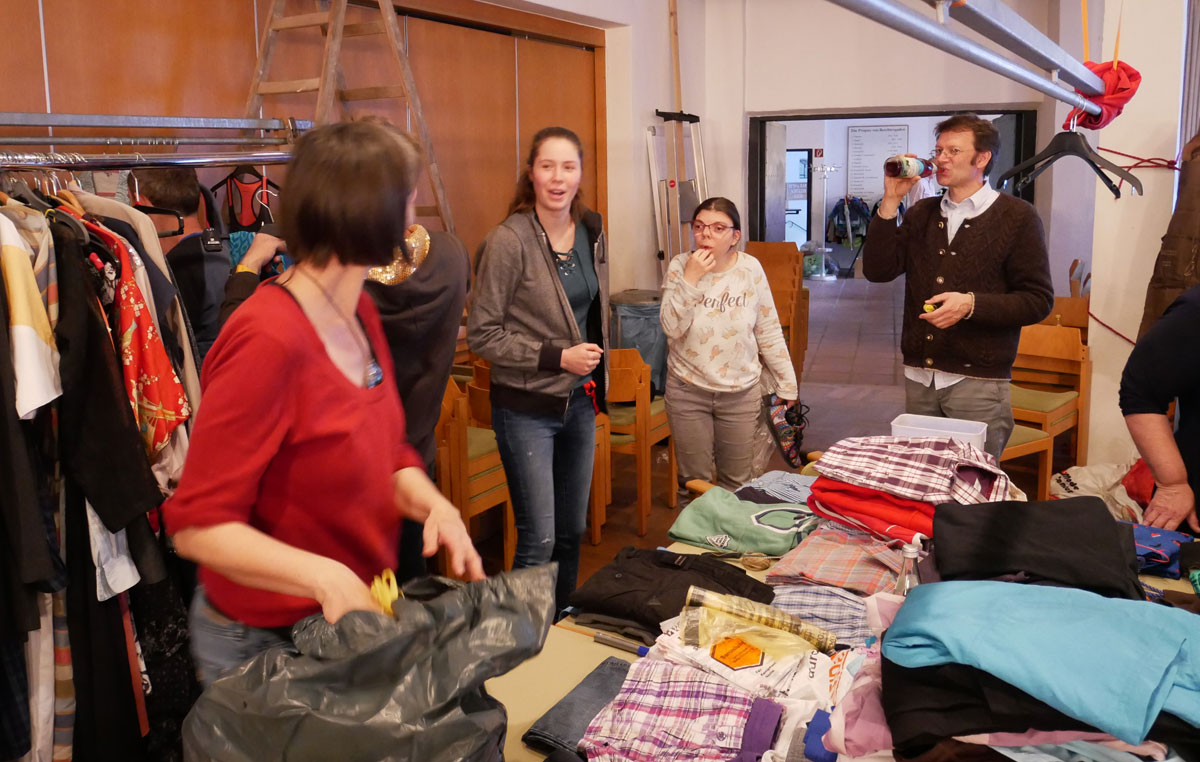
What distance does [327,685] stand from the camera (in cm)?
109

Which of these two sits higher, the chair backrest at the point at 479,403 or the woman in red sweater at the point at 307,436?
the woman in red sweater at the point at 307,436

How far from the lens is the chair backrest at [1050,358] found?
4668 mm

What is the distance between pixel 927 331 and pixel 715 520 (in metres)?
1.26

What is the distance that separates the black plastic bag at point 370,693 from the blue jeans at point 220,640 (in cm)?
22

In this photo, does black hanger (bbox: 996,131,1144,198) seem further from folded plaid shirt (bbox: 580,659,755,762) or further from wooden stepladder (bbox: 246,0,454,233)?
folded plaid shirt (bbox: 580,659,755,762)

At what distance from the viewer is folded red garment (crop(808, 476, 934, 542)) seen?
1.95 m

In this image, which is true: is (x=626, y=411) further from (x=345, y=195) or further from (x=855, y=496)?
(x=345, y=195)

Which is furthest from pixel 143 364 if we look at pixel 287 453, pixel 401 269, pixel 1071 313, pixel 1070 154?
pixel 1071 313

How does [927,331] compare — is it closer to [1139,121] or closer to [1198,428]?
[1198,428]

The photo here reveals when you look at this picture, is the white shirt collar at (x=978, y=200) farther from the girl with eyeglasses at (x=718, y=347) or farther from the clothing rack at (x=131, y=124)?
the clothing rack at (x=131, y=124)

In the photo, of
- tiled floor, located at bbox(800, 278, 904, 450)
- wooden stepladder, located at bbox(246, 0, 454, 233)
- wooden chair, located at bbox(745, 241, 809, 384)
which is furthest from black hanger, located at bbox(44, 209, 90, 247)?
wooden chair, located at bbox(745, 241, 809, 384)

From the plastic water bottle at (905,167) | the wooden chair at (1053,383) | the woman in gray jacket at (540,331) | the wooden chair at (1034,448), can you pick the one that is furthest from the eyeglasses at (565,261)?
the wooden chair at (1053,383)

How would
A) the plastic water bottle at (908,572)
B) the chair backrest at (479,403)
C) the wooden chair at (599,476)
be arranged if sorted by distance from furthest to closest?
the wooden chair at (599,476) < the chair backrest at (479,403) < the plastic water bottle at (908,572)

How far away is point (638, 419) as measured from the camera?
4.53 metres
